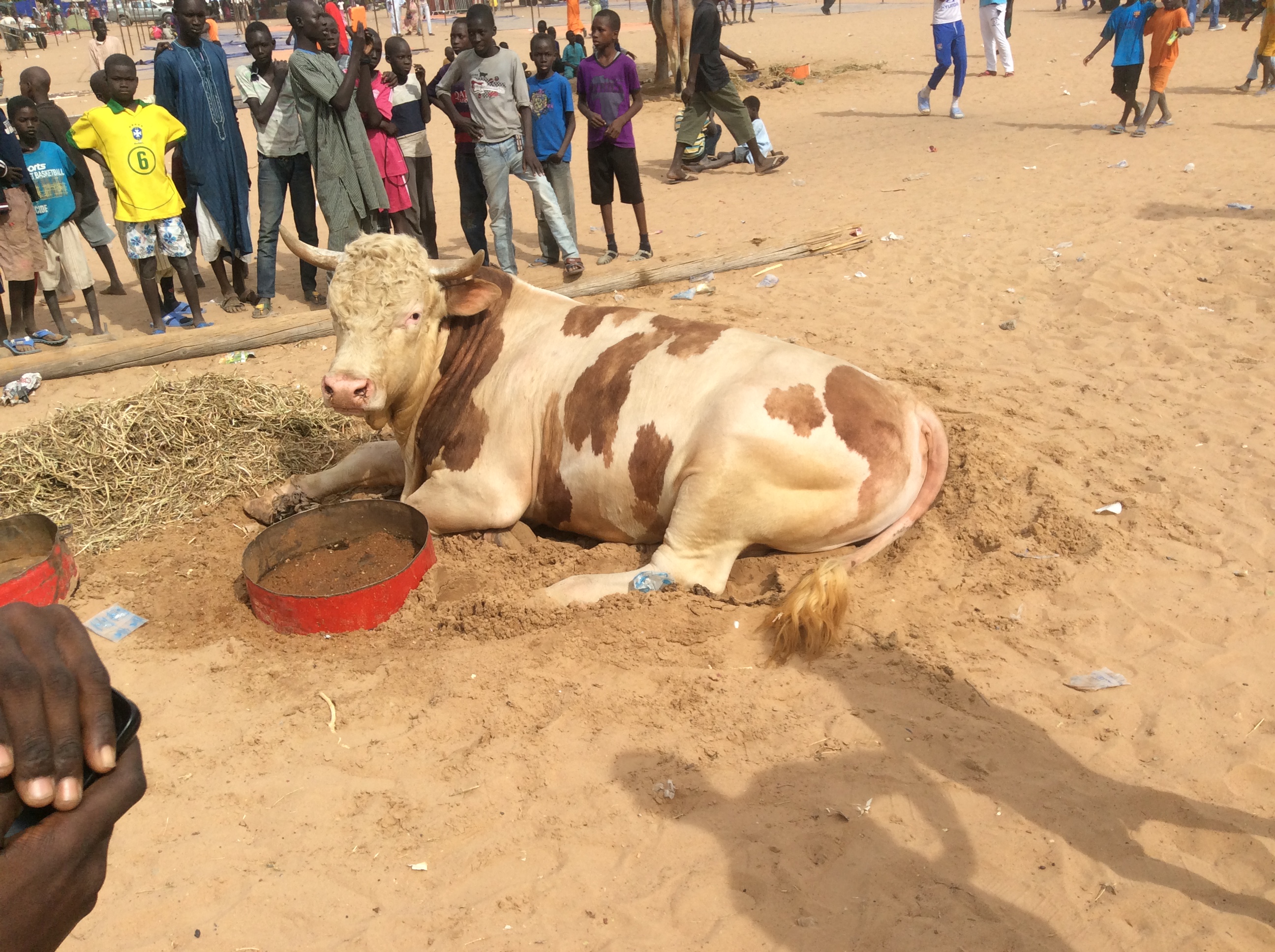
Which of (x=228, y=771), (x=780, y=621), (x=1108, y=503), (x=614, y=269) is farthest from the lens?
(x=614, y=269)

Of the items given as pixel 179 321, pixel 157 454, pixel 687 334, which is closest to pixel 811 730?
pixel 687 334

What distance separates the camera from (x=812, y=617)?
3.80m

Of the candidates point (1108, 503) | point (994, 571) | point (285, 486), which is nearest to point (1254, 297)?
point (1108, 503)

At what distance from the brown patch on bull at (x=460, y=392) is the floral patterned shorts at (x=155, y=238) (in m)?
4.03

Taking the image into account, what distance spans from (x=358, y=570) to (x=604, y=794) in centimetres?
194

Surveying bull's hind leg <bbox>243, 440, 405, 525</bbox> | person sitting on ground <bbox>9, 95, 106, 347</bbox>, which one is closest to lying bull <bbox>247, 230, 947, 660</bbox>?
Result: bull's hind leg <bbox>243, 440, 405, 525</bbox>

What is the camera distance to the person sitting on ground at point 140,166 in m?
7.41

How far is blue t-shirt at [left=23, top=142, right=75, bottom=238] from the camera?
7.80 m

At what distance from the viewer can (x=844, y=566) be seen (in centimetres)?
419

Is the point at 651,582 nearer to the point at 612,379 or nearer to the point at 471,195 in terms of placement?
the point at 612,379

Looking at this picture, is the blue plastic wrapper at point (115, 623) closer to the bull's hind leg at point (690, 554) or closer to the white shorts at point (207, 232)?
the bull's hind leg at point (690, 554)

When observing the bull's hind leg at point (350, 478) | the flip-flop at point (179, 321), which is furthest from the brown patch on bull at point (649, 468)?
the flip-flop at point (179, 321)

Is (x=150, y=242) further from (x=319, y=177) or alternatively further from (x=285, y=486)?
(x=285, y=486)

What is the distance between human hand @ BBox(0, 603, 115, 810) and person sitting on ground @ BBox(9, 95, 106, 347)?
7.50 meters
